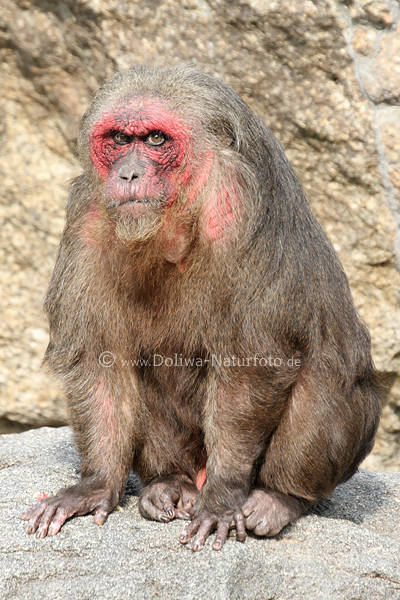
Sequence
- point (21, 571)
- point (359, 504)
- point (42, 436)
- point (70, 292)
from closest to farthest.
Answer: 1. point (21, 571)
2. point (70, 292)
3. point (359, 504)
4. point (42, 436)

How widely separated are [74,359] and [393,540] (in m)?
2.28

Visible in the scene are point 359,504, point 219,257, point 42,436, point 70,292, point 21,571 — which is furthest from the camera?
point 42,436

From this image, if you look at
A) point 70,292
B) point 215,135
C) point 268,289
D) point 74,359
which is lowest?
point 74,359

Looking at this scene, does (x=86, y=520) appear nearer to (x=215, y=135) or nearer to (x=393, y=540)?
(x=393, y=540)

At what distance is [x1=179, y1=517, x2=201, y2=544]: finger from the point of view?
16.9 ft

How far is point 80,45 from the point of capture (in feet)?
27.8

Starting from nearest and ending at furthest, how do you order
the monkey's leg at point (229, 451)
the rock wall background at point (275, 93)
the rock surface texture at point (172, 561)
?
the rock surface texture at point (172, 561), the monkey's leg at point (229, 451), the rock wall background at point (275, 93)

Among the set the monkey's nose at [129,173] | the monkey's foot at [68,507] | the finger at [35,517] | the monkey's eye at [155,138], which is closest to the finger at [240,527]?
the monkey's foot at [68,507]


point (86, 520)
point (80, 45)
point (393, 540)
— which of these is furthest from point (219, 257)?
point (80, 45)

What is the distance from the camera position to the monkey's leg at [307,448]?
18.5 ft

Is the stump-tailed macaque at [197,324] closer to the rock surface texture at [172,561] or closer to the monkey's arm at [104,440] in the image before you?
the monkey's arm at [104,440]

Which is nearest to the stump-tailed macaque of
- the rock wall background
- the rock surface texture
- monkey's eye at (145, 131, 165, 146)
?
monkey's eye at (145, 131, 165, 146)

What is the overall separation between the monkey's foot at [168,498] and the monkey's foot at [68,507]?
0.21 meters

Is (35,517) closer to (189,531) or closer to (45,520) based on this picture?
(45,520)
